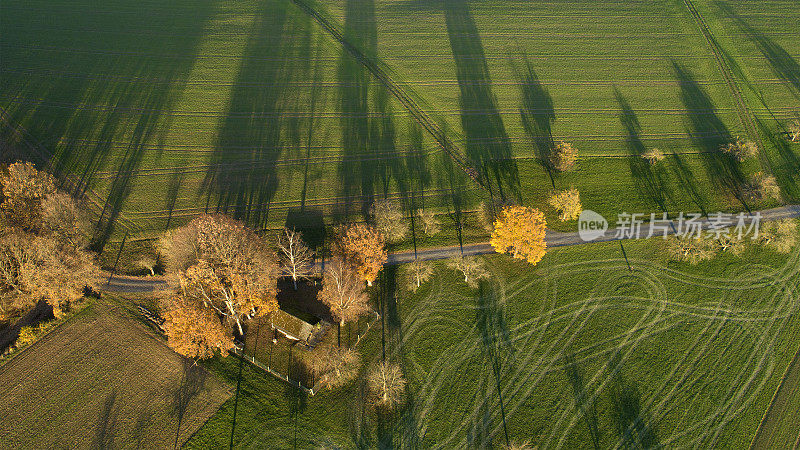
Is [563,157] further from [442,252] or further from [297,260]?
[297,260]

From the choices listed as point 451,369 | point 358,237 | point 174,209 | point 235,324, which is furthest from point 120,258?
point 451,369

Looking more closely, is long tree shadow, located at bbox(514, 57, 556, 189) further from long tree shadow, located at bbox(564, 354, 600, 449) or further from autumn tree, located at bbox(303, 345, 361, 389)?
autumn tree, located at bbox(303, 345, 361, 389)

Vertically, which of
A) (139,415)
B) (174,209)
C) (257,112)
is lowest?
(139,415)

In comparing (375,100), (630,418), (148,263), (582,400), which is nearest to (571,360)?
(582,400)

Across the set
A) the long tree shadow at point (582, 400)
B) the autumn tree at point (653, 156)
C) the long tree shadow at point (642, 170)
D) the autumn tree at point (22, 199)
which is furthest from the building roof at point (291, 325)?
the autumn tree at point (653, 156)

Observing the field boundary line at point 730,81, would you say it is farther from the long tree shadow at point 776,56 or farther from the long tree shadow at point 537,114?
the long tree shadow at point 537,114

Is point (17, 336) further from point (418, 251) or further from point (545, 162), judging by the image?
point (545, 162)
